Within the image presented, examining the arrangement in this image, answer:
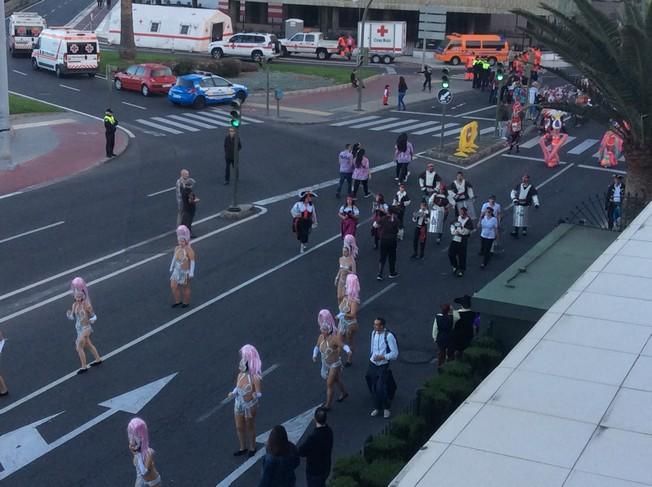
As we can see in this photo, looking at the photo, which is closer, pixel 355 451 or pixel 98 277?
pixel 355 451

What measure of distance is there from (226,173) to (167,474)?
54.3 ft

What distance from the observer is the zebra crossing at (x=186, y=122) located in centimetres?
3725

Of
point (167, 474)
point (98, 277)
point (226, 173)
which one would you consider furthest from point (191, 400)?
point (226, 173)

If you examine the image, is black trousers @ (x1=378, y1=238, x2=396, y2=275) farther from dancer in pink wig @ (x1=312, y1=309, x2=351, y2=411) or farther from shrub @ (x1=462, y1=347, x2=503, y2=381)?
shrub @ (x1=462, y1=347, x2=503, y2=381)

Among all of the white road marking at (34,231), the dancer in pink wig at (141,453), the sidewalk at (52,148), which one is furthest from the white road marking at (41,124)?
the dancer in pink wig at (141,453)

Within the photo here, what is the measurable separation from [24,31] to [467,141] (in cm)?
3425

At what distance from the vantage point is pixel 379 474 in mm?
10344

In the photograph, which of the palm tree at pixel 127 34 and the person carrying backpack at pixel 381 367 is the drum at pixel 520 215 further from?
the palm tree at pixel 127 34

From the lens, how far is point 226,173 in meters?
28.0

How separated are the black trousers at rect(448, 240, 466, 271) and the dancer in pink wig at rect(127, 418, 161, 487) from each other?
426 inches

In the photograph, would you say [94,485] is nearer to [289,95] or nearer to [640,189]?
[640,189]

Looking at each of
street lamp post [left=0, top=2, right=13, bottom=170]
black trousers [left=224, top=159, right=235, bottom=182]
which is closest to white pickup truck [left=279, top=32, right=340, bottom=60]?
street lamp post [left=0, top=2, right=13, bottom=170]

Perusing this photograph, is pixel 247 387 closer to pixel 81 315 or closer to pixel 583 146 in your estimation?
pixel 81 315

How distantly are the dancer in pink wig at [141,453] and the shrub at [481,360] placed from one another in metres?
4.81
